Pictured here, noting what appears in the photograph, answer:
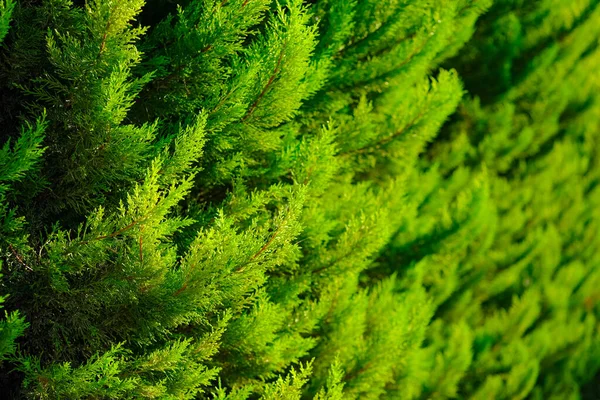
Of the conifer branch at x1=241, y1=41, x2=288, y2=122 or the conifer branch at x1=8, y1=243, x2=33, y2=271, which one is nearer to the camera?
the conifer branch at x1=8, y1=243, x2=33, y2=271

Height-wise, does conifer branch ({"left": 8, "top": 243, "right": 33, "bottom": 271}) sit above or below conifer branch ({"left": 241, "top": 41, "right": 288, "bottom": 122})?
below

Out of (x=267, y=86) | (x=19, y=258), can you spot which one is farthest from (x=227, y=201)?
(x=19, y=258)

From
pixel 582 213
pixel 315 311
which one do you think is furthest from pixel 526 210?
pixel 315 311

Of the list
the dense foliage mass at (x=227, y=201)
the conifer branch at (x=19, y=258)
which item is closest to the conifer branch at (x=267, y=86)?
the dense foliage mass at (x=227, y=201)

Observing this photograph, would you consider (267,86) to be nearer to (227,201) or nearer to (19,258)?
(227,201)

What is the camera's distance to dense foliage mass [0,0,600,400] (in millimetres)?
2092

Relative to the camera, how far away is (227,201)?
8.45 ft

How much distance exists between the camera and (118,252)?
212cm

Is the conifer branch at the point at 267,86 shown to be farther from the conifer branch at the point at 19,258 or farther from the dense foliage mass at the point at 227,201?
the conifer branch at the point at 19,258

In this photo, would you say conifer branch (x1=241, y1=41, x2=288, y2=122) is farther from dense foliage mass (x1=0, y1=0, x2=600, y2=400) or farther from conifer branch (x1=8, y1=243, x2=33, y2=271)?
conifer branch (x1=8, y1=243, x2=33, y2=271)

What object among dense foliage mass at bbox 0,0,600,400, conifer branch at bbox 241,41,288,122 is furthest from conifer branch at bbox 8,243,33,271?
conifer branch at bbox 241,41,288,122

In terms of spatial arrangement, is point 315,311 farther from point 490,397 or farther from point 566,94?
point 566,94

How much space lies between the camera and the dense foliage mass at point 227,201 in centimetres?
209

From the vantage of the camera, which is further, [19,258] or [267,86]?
[267,86]
